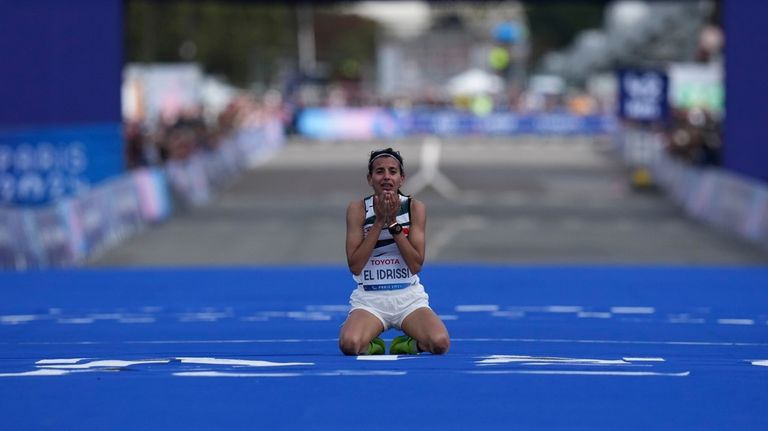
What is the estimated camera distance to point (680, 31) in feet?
255

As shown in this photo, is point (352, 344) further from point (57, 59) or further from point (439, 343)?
point (57, 59)

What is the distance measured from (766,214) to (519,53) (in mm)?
88661

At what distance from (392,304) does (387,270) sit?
0.75 ft

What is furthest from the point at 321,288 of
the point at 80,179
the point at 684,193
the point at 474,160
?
the point at 474,160

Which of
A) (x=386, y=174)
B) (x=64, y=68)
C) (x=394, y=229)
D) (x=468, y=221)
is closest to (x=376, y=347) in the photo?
(x=394, y=229)

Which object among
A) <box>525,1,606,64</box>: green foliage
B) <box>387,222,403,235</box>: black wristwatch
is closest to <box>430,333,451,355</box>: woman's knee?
<box>387,222,403,235</box>: black wristwatch

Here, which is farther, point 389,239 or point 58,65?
point 58,65

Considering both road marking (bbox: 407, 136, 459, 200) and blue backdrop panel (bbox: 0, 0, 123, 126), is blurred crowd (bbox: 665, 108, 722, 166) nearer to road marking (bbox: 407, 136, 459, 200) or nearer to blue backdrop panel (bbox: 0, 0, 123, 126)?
road marking (bbox: 407, 136, 459, 200)

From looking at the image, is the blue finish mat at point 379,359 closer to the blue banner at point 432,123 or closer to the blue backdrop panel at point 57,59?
the blue backdrop panel at point 57,59

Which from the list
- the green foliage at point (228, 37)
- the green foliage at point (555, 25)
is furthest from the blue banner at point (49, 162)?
the green foliage at point (555, 25)

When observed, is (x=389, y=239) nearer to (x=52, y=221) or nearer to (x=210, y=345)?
(x=210, y=345)

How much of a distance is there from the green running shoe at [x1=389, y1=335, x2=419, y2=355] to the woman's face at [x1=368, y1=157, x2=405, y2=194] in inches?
42.4

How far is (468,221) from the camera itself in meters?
28.7

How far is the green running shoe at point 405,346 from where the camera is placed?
10.1 metres
